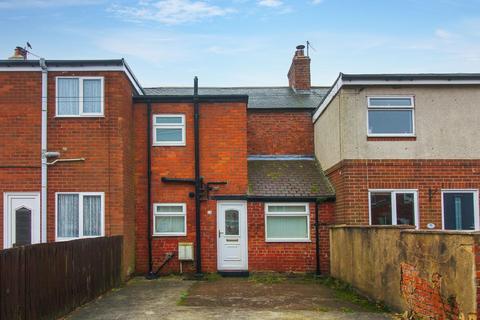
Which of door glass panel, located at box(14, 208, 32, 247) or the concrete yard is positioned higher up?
door glass panel, located at box(14, 208, 32, 247)

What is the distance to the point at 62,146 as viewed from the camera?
13.8 m

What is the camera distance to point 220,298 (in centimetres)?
1133

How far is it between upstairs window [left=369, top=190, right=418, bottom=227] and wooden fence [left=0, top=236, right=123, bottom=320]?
6.85 m

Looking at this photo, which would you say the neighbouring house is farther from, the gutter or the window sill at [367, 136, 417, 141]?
the gutter

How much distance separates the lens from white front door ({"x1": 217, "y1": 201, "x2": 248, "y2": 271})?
15406 mm

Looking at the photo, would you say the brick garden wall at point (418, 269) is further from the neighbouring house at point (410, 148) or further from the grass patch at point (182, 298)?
the grass patch at point (182, 298)

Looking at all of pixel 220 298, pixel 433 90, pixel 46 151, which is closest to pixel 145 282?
pixel 220 298

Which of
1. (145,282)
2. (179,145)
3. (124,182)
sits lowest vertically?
(145,282)

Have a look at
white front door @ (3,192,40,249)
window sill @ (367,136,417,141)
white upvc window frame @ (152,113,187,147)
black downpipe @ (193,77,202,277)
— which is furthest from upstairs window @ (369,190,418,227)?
white front door @ (3,192,40,249)

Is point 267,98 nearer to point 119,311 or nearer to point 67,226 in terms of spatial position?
point 67,226

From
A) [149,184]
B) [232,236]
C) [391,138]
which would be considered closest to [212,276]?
[232,236]

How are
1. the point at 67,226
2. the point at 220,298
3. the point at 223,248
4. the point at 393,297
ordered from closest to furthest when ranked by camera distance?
the point at 393,297 → the point at 220,298 → the point at 67,226 → the point at 223,248

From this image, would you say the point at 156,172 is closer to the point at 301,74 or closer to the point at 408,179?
the point at 408,179

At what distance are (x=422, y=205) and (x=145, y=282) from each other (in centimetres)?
759
